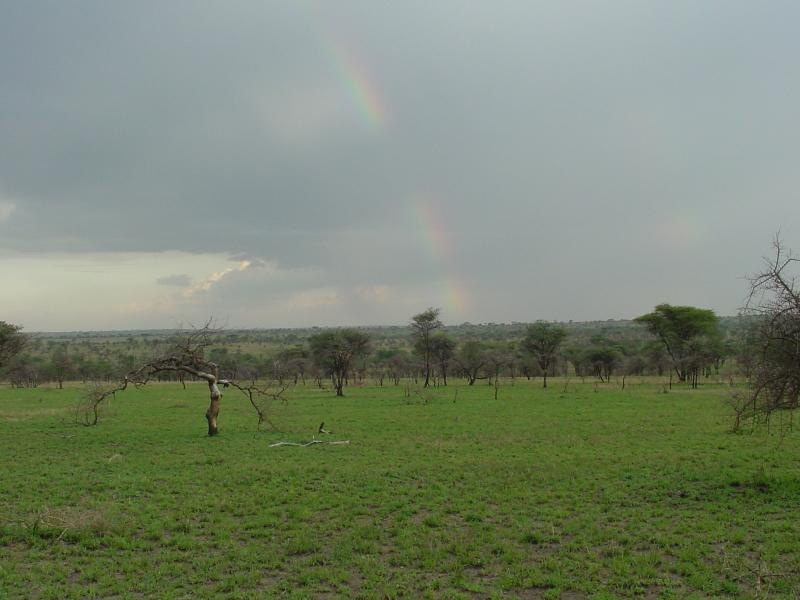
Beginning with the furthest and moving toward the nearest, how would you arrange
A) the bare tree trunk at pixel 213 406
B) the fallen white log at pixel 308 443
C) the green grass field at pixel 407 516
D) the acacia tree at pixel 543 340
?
the acacia tree at pixel 543 340 → the bare tree trunk at pixel 213 406 → the fallen white log at pixel 308 443 → the green grass field at pixel 407 516

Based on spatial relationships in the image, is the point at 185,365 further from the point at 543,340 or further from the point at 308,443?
the point at 543,340

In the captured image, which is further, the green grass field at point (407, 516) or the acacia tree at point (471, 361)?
the acacia tree at point (471, 361)

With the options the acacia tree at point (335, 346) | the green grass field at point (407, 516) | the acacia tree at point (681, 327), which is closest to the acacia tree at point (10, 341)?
the green grass field at point (407, 516)

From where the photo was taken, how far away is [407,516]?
12.6 m

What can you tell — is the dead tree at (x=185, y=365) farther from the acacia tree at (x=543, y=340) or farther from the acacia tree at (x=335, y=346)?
the acacia tree at (x=543, y=340)

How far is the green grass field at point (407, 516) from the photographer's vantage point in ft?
29.9

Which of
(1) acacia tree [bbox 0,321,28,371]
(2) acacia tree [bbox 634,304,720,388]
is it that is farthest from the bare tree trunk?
(2) acacia tree [bbox 634,304,720,388]

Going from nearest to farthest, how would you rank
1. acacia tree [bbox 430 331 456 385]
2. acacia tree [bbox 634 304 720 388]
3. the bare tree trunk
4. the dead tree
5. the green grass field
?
the green grass field, the dead tree, the bare tree trunk, acacia tree [bbox 634 304 720 388], acacia tree [bbox 430 331 456 385]

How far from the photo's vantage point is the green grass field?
9125 mm

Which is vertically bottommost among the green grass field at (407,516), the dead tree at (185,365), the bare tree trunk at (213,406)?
the green grass field at (407,516)

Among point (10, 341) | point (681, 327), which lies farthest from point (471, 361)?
point (10, 341)

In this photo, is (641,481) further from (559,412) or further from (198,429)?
(198,429)

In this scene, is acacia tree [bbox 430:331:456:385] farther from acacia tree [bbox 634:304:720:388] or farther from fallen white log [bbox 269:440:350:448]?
fallen white log [bbox 269:440:350:448]

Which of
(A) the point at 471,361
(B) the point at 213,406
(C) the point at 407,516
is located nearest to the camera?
(C) the point at 407,516
